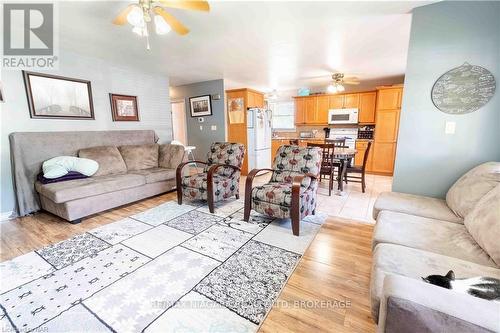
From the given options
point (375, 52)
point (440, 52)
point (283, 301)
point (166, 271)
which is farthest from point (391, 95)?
point (166, 271)

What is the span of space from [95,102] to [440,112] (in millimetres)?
4663

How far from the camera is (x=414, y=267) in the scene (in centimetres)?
108

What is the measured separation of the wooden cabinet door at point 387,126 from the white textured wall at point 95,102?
4938 mm

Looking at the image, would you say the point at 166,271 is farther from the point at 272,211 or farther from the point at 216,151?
the point at 216,151

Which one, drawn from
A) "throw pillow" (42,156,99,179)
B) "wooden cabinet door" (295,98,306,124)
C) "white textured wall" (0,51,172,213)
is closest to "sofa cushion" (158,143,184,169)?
"white textured wall" (0,51,172,213)

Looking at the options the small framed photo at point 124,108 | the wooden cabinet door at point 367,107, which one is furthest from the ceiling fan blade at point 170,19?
the wooden cabinet door at point 367,107

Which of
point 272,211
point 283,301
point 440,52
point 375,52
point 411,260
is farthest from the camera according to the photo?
point 375,52

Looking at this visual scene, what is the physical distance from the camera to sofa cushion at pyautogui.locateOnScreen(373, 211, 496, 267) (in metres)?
1.23

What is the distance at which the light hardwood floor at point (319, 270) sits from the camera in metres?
1.29

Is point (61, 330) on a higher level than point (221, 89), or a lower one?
lower

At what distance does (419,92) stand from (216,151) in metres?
2.64

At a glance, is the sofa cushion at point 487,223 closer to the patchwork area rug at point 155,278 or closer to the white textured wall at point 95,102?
the patchwork area rug at point 155,278

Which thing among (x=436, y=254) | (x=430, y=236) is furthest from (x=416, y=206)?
(x=436, y=254)

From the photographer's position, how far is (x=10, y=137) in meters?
2.70
